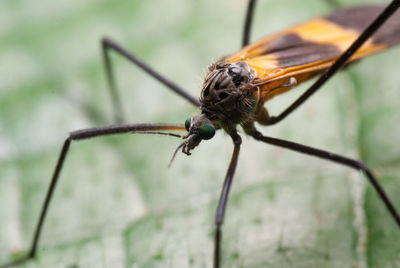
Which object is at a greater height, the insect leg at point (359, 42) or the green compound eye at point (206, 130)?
the insect leg at point (359, 42)

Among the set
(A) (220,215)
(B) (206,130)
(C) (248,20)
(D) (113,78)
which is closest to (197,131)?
(B) (206,130)

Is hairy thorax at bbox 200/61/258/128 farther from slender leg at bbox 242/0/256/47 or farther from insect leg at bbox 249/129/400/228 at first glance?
slender leg at bbox 242/0/256/47

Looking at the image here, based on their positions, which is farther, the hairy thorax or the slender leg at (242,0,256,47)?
the slender leg at (242,0,256,47)

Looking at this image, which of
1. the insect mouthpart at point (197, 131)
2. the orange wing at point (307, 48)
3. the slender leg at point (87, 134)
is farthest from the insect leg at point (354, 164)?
the slender leg at point (87, 134)

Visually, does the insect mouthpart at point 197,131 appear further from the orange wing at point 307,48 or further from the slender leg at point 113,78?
the slender leg at point 113,78

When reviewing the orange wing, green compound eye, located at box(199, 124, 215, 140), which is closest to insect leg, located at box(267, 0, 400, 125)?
the orange wing

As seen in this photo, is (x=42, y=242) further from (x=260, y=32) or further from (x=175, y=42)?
(x=260, y=32)
